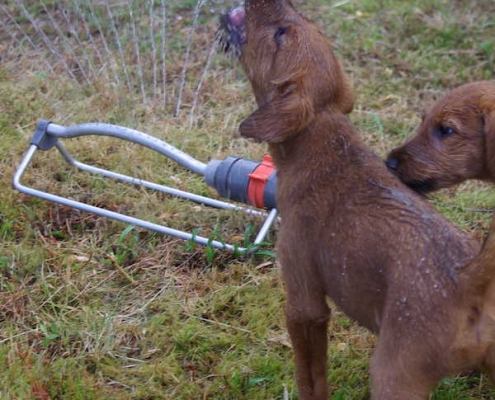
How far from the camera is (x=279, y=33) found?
307 centimetres

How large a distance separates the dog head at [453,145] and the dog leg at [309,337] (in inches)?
24.4

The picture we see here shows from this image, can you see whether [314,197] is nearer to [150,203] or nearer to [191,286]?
[191,286]

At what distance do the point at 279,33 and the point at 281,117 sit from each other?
15.4 inches

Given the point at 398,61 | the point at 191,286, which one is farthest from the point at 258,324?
the point at 398,61

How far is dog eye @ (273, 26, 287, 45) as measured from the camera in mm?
3061

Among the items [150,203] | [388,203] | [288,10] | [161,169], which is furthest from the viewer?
[161,169]

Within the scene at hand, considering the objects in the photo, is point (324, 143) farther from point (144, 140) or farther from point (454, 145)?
point (144, 140)

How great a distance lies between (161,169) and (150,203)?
399 millimetres

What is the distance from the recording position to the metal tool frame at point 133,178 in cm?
401

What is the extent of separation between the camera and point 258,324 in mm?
3646

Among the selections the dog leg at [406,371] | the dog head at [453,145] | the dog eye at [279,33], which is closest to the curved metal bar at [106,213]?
the dog head at [453,145]

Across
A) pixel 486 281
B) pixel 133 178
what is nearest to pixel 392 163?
pixel 486 281

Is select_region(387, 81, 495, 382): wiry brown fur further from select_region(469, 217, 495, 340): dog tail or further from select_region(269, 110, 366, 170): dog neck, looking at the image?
select_region(469, 217, 495, 340): dog tail

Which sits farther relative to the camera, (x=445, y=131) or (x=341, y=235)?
(x=445, y=131)
